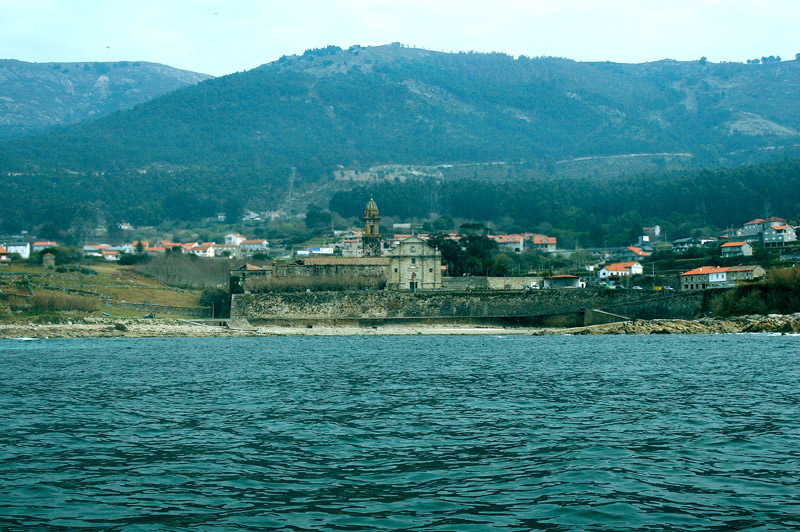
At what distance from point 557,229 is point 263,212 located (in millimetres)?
68922

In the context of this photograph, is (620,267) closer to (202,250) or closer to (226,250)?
(202,250)

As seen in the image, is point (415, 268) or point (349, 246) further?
point (349, 246)

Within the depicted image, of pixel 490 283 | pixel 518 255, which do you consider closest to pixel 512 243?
pixel 518 255

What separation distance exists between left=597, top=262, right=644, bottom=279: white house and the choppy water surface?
171ft

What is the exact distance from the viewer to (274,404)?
21.5 metres

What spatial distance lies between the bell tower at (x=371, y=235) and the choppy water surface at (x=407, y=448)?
5519 centimetres

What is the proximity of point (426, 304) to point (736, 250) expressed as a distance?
111ft

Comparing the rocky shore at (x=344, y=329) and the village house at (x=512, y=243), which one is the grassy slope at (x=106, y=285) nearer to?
the rocky shore at (x=344, y=329)

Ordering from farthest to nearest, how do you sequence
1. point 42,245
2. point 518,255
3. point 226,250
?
point 226,250
point 42,245
point 518,255

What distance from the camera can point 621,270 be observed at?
8294cm

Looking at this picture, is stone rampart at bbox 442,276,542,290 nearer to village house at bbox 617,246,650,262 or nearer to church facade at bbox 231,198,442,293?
church facade at bbox 231,198,442,293

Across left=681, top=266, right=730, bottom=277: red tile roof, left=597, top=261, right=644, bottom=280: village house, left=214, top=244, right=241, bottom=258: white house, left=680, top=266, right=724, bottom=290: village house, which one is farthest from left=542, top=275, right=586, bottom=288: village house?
left=214, top=244, right=241, bottom=258: white house

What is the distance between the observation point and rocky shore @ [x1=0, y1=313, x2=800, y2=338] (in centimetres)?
4759

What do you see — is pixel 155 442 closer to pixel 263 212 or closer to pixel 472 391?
pixel 472 391
